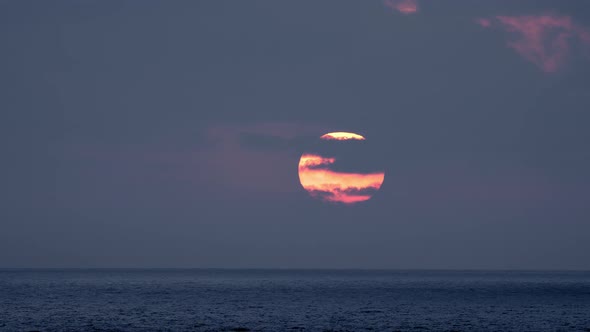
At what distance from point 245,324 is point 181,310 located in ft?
72.2

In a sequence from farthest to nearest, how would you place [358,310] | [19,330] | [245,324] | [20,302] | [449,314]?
[20,302] → [358,310] → [449,314] → [245,324] → [19,330]

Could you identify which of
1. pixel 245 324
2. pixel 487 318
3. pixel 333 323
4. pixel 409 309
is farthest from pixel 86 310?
pixel 487 318

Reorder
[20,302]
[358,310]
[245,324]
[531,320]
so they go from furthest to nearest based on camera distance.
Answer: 1. [20,302]
2. [358,310]
3. [531,320]
4. [245,324]

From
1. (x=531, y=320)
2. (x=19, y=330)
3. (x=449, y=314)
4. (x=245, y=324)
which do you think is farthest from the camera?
(x=449, y=314)

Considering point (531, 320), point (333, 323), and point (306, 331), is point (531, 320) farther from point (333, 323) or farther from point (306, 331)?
point (306, 331)

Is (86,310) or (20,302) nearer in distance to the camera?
(86,310)

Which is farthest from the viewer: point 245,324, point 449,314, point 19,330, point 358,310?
point 358,310

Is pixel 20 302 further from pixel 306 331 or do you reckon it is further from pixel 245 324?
pixel 306 331

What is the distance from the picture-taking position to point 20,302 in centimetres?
10644

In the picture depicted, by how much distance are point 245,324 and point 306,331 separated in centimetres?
853

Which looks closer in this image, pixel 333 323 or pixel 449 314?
pixel 333 323

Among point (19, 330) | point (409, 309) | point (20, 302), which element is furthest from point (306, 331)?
point (20, 302)

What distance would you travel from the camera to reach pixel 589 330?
6788cm

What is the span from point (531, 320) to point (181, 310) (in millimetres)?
41713
